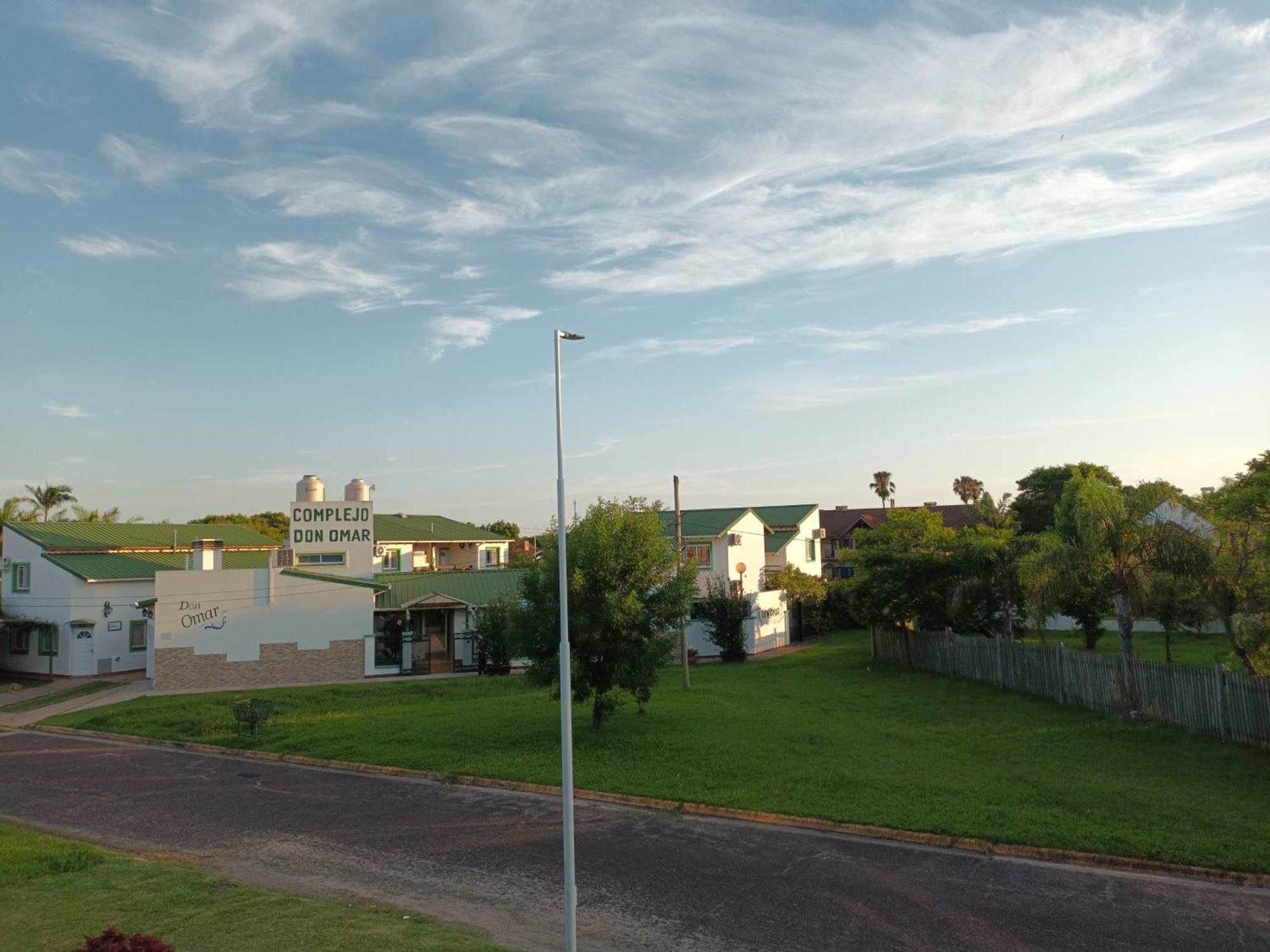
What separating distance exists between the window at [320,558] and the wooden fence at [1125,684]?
26047 millimetres

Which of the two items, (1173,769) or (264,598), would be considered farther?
(264,598)

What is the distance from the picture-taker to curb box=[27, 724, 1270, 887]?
12.8 meters

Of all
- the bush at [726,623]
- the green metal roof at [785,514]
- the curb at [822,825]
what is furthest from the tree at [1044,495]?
the curb at [822,825]

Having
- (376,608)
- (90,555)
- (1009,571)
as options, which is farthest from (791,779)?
(90,555)

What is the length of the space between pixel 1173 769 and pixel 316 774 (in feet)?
60.7

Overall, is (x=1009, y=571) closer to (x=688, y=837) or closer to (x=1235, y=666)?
(x=1235, y=666)

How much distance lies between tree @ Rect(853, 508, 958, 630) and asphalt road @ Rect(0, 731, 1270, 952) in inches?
852

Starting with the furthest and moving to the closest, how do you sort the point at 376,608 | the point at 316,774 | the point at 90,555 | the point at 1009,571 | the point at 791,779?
the point at 90,555, the point at 376,608, the point at 1009,571, the point at 316,774, the point at 791,779

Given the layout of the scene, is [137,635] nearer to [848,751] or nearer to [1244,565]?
[848,751]

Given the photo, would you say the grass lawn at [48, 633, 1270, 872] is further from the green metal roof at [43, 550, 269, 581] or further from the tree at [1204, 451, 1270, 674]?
the green metal roof at [43, 550, 269, 581]

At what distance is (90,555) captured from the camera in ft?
136

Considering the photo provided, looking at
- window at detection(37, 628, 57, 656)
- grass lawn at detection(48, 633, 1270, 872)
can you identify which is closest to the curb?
grass lawn at detection(48, 633, 1270, 872)

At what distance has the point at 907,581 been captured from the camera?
3553 centimetres

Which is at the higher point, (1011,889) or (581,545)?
(581,545)
